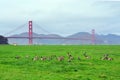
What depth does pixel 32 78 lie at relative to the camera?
60.5ft

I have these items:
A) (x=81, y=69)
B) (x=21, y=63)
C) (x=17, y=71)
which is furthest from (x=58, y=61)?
(x=17, y=71)

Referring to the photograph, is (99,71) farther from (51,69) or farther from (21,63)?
(21,63)

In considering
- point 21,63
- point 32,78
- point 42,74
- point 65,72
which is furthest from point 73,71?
point 21,63

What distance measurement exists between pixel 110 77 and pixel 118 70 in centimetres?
318

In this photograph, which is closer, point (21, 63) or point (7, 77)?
point (7, 77)

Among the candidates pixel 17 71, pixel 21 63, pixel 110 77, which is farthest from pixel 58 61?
pixel 110 77

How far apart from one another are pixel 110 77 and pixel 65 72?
301 cm

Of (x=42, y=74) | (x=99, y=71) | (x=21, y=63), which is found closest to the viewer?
(x=42, y=74)

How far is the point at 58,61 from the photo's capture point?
27297 millimetres

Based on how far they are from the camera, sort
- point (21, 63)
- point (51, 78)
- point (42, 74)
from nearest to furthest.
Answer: point (51, 78) < point (42, 74) < point (21, 63)

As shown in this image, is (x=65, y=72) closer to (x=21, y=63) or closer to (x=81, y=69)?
(x=81, y=69)

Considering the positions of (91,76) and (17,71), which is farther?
(17,71)

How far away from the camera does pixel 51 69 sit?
22359 millimetres

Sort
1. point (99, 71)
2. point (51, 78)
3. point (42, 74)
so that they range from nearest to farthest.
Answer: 1. point (51, 78)
2. point (42, 74)
3. point (99, 71)
